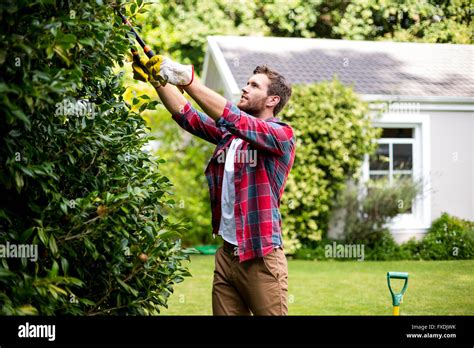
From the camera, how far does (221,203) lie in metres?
3.34

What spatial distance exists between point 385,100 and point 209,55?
15.4 ft

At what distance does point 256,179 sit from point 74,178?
3.00 ft

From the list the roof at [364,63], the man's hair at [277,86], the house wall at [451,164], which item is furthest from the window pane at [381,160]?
the man's hair at [277,86]

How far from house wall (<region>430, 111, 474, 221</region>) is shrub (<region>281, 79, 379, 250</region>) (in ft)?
4.23

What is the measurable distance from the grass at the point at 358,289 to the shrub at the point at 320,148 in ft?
2.87

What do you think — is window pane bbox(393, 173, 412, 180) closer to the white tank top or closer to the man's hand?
the white tank top

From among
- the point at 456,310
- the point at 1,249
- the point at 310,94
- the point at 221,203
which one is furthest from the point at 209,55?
the point at 1,249

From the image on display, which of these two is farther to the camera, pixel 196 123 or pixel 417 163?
pixel 417 163

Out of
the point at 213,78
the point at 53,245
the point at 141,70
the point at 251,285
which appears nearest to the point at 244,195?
the point at 251,285

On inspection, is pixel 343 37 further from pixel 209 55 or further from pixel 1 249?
pixel 1 249

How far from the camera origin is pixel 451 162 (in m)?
11.9

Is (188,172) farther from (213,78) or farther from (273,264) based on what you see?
(273,264)

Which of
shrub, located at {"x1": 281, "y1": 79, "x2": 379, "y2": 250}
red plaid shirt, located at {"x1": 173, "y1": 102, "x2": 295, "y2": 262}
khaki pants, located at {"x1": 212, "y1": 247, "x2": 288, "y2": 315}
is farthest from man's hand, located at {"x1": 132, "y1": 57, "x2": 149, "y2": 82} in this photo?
shrub, located at {"x1": 281, "y1": 79, "x2": 379, "y2": 250}

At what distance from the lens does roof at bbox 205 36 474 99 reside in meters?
12.2
